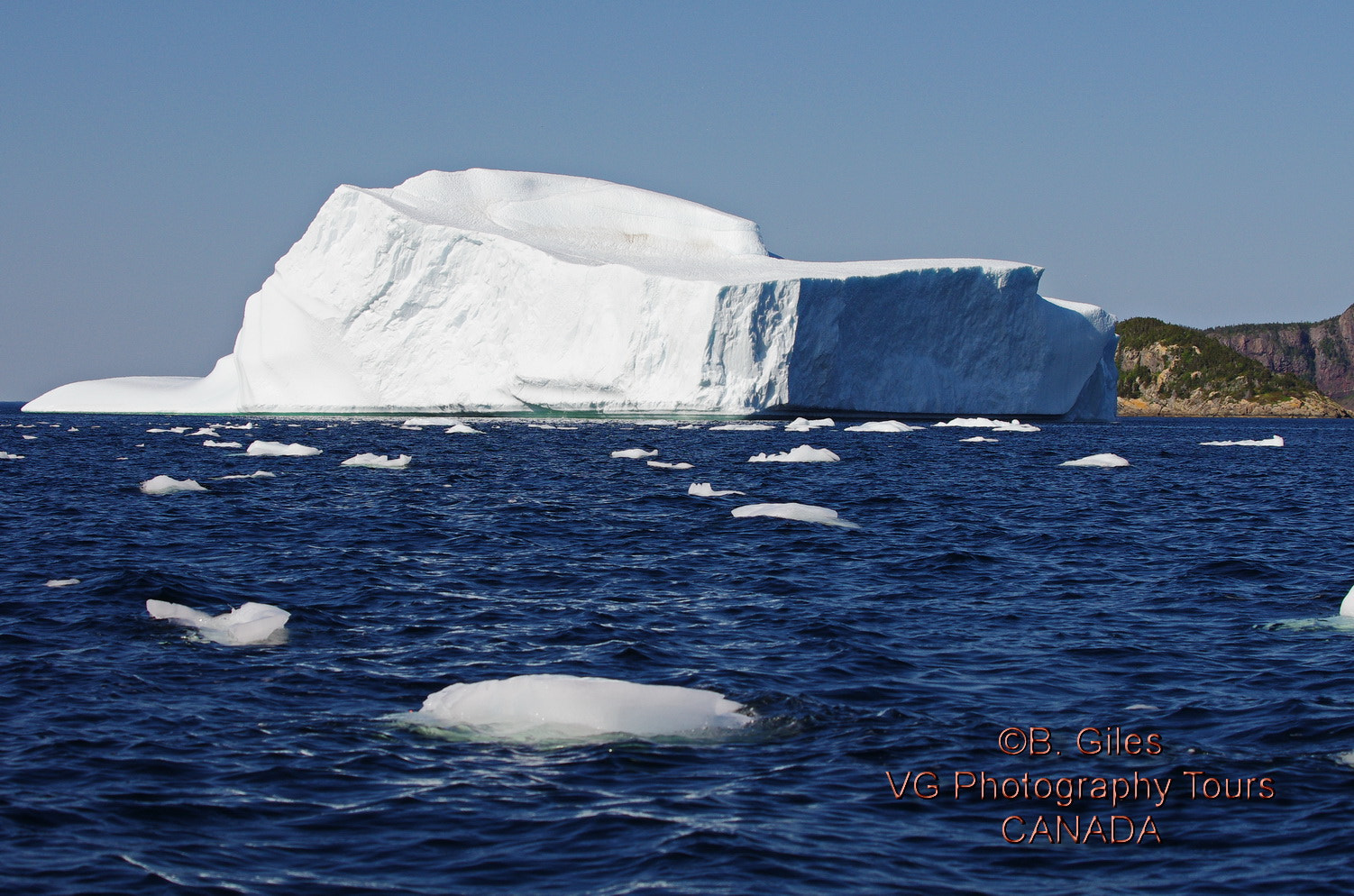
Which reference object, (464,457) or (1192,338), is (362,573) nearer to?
(464,457)

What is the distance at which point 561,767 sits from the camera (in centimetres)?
551

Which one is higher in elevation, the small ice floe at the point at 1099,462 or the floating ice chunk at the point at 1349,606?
the small ice floe at the point at 1099,462

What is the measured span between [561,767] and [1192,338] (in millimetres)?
110837

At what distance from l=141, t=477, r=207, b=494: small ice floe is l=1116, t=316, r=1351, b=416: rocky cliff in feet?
301

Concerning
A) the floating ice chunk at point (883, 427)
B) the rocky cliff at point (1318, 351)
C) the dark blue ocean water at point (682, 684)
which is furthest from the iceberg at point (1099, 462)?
the rocky cliff at point (1318, 351)

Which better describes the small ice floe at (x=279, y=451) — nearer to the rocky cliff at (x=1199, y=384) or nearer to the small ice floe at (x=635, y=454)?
the small ice floe at (x=635, y=454)

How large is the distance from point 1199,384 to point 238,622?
105638mm

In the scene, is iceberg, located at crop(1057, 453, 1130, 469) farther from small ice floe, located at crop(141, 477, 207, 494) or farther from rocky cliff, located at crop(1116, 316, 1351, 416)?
rocky cliff, located at crop(1116, 316, 1351, 416)

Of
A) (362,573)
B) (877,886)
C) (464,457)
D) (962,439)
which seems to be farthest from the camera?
(962,439)

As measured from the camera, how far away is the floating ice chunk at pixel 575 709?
6.00 m

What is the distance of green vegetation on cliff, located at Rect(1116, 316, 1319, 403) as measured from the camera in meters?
102

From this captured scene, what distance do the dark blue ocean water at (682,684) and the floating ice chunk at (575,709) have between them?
17cm

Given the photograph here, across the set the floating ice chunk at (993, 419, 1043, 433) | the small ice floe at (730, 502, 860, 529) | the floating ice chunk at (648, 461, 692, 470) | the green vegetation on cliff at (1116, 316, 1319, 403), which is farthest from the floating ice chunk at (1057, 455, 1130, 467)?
the green vegetation on cliff at (1116, 316, 1319, 403)

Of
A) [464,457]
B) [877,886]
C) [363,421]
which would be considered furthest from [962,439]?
[877,886]
